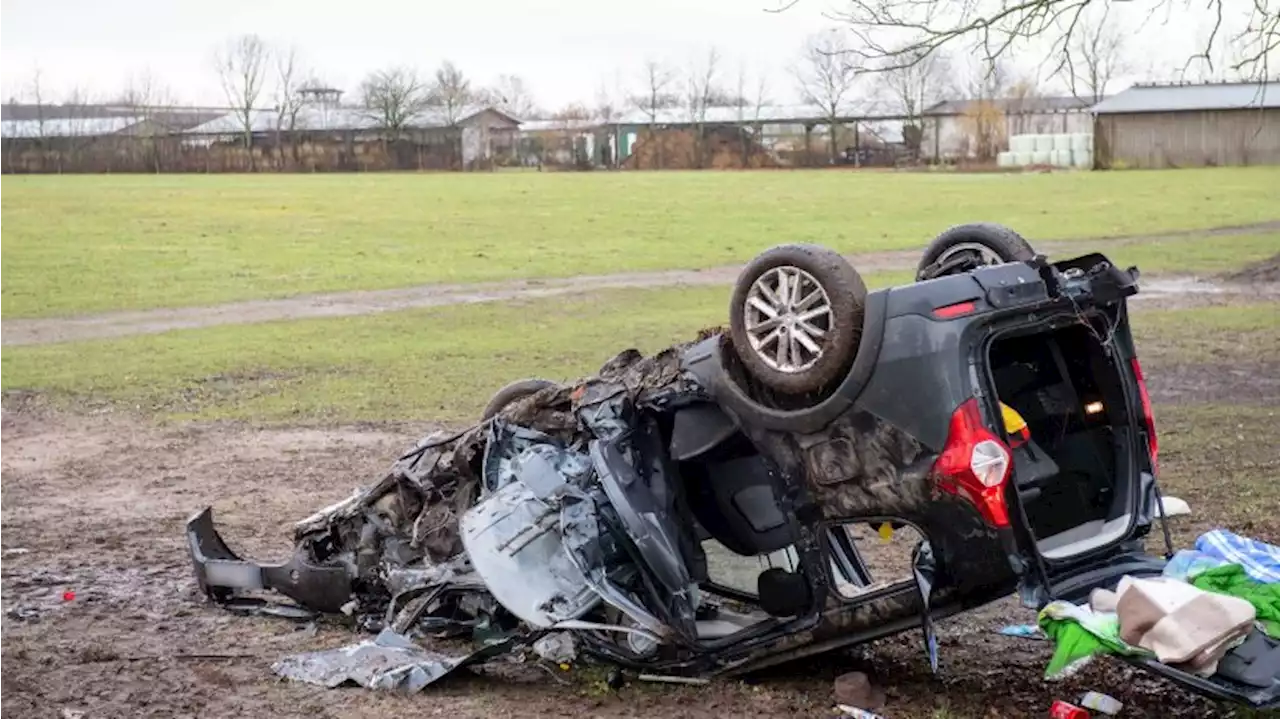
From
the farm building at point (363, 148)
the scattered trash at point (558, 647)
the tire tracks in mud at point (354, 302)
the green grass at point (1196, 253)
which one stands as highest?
the farm building at point (363, 148)

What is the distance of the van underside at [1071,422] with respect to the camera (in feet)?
18.5

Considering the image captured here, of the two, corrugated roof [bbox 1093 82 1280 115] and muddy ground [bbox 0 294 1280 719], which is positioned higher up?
corrugated roof [bbox 1093 82 1280 115]

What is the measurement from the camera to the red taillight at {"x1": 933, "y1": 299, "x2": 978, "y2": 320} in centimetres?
515

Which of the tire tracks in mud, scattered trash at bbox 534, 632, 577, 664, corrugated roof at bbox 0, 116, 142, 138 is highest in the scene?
corrugated roof at bbox 0, 116, 142, 138

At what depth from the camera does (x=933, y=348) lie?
511 centimetres

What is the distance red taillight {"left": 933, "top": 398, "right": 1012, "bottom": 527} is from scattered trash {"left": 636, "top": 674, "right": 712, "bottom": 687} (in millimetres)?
1307

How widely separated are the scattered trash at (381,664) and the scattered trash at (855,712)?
128 centimetres

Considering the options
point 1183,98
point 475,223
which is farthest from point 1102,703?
point 1183,98

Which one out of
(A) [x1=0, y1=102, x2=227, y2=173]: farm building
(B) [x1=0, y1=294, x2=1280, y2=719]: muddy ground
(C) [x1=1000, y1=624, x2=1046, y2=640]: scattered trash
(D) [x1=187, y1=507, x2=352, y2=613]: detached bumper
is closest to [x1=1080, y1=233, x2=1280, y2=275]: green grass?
(B) [x1=0, y1=294, x2=1280, y2=719]: muddy ground

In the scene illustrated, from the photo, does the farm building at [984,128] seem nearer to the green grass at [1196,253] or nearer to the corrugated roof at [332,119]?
the corrugated roof at [332,119]

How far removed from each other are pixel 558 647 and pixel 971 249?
86.7 inches

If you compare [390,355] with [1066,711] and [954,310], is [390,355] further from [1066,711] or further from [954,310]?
[1066,711]

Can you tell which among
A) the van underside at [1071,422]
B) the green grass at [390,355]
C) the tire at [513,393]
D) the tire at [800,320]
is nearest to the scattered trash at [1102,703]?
the van underside at [1071,422]

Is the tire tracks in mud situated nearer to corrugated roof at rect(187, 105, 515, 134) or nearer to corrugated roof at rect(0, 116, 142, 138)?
corrugated roof at rect(0, 116, 142, 138)
